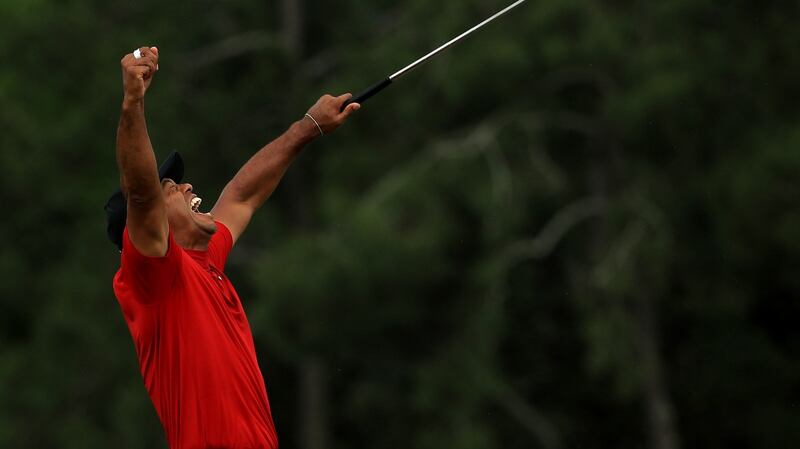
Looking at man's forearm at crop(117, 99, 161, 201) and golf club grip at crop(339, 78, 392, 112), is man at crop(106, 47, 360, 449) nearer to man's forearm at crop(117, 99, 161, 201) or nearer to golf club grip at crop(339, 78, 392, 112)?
man's forearm at crop(117, 99, 161, 201)

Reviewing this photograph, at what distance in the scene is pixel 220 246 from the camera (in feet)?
20.5

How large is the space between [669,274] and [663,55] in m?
2.36

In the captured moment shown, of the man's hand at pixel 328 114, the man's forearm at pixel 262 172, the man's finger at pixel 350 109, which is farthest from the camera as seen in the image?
the man's forearm at pixel 262 172

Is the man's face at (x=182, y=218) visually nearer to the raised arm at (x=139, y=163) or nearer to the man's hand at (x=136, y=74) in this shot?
the raised arm at (x=139, y=163)

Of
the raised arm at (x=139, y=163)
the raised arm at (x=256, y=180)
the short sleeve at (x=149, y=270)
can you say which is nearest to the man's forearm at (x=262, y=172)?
the raised arm at (x=256, y=180)

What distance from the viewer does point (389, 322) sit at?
64.7ft

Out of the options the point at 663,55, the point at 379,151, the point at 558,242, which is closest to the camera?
the point at 663,55

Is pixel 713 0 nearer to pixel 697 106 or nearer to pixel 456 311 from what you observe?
pixel 697 106

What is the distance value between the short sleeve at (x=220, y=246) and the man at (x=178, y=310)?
0.62ft

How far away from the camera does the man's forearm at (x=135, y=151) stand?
5.25 m

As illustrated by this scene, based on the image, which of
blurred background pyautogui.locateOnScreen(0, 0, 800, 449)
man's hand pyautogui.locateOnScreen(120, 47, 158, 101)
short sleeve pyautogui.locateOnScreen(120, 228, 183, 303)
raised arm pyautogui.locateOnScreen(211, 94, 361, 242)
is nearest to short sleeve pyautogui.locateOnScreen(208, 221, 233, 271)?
raised arm pyautogui.locateOnScreen(211, 94, 361, 242)

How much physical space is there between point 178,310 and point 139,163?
547 mm

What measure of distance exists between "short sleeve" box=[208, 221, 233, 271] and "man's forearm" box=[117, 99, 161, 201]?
840 mm

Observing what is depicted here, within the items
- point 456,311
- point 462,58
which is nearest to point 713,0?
point 462,58
